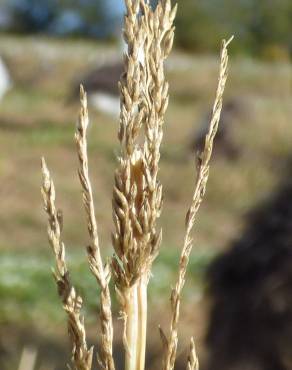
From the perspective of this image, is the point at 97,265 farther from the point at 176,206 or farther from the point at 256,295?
the point at 176,206

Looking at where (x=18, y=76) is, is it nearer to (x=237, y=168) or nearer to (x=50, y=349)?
(x=237, y=168)

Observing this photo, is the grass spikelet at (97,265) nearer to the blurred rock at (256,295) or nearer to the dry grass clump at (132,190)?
the dry grass clump at (132,190)

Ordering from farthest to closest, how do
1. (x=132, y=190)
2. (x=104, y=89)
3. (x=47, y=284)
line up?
(x=104, y=89) < (x=47, y=284) < (x=132, y=190)

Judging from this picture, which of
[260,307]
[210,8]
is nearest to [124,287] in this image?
[260,307]

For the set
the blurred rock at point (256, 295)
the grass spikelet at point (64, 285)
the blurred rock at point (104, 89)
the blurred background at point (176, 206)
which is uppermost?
the grass spikelet at point (64, 285)

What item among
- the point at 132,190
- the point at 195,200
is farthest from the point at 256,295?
the point at 132,190

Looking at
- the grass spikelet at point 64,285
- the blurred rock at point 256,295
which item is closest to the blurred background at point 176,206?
the blurred rock at point 256,295

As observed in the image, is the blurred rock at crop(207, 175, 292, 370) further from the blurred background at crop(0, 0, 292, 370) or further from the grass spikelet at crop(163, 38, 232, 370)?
the grass spikelet at crop(163, 38, 232, 370)
